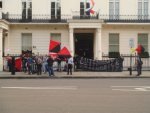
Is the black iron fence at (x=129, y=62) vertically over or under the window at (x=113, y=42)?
under

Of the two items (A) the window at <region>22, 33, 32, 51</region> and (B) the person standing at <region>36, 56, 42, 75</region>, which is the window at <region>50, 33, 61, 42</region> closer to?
(A) the window at <region>22, 33, 32, 51</region>

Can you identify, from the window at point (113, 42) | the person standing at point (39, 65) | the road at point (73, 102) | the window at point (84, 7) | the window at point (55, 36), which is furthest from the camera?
the window at point (113, 42)

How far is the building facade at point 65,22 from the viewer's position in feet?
148

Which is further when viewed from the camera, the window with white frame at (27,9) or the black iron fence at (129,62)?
the window with white frame at (27,9)

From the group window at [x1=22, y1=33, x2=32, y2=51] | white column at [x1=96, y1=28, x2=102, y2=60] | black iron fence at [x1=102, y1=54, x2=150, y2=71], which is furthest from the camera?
window at [x1=22, y1=33, x2=32, y2=51]

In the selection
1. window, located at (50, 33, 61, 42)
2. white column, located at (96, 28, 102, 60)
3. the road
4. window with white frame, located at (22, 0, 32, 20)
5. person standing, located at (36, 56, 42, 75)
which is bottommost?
the road

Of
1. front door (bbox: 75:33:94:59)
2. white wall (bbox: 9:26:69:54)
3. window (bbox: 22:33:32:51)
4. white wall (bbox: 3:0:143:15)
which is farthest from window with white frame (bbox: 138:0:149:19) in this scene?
window (bbox: 22:33:32:51)

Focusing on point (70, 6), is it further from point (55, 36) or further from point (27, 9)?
point (27, 9)

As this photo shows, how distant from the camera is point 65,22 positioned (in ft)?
146

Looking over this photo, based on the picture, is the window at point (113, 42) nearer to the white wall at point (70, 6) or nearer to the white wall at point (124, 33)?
the white wall at point (124, 33)

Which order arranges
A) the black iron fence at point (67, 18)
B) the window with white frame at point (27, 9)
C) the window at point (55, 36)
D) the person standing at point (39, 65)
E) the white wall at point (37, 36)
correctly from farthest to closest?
the window at point (55, 36), the window with white frame at point (27, 9), the white wall at point (37, 36), the black iron fence at point (67, 18), the person standing at point (39, 65)

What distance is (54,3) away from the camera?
46156 millimetres

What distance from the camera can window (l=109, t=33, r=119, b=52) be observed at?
46156mm

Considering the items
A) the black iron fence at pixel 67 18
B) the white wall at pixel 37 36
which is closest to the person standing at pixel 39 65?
the white wall at pixel 37 36
